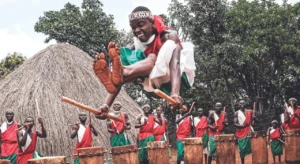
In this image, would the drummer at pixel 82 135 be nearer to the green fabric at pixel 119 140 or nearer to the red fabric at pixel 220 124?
the green fabric at pixel 119 140

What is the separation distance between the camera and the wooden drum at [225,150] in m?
7.86

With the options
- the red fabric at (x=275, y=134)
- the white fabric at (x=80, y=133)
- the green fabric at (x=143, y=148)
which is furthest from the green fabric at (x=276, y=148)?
the white fabric at (x=80, y=133)

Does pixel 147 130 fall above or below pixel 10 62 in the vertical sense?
below

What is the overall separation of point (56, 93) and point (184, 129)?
3.37 metres

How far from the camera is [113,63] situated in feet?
9.12

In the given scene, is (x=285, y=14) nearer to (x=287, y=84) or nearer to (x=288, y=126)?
(x=287, y=84)

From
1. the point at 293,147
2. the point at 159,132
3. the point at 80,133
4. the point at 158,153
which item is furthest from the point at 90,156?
the point at 159,132

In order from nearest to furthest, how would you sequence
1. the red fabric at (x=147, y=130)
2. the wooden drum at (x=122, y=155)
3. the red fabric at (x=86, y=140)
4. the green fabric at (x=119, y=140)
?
the wooden drum at (x=122, y=155) → the red fabric at (x=86, y=140) → the green fabric at (x=119, y=140) → the red fabric at (x=147, y=130)

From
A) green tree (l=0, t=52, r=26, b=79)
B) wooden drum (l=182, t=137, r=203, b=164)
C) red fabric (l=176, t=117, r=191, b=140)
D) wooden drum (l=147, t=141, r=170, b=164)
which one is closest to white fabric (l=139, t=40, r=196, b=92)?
wooden drum (l=182, t=137, r=203, b=164)

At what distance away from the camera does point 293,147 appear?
891cm

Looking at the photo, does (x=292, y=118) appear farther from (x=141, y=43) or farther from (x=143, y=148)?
(x=141, y=43)

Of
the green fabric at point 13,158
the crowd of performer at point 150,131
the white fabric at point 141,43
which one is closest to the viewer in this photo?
the white fabric at point 141,43

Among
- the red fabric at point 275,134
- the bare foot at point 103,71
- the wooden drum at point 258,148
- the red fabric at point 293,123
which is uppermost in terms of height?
the red fabric at point 293,123

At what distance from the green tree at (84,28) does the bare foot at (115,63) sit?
49.0 ft
